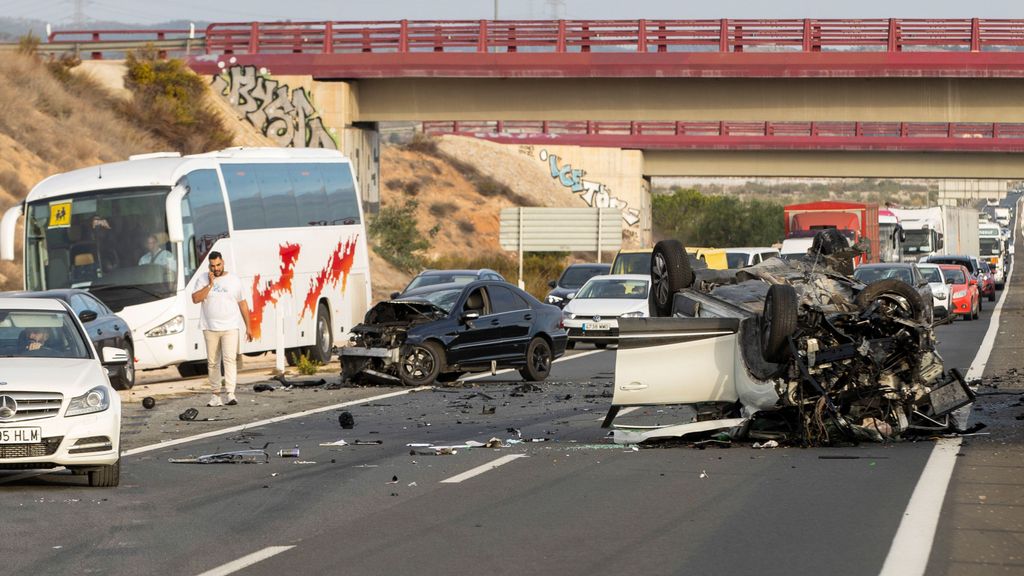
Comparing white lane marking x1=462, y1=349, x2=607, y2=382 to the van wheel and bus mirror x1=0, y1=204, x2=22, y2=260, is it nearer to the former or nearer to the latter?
bus mirror x1=0, y1=204, x2=22, y2=260

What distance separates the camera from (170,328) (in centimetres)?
2445

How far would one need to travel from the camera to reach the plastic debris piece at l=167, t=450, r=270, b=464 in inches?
554

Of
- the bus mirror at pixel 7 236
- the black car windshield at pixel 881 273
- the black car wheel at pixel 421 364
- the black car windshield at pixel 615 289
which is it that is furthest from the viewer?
the black car windshield at pixel 881 273

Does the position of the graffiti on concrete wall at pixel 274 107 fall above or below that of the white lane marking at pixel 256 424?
above

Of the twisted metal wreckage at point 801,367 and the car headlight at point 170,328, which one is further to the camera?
the car headlight at point 170,328

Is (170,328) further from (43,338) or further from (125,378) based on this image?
(43,338)

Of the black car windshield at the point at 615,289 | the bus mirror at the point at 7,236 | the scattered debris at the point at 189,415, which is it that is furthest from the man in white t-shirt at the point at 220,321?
the black car windshield at the point at 615,289

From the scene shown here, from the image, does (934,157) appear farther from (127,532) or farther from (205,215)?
(127,532)

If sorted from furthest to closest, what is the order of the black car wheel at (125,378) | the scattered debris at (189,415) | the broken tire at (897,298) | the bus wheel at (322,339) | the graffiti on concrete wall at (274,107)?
the graffiti on concrete wall at (274,107) → the bus wheel at (322,339) → the black car wheel at (125,378) → the scattered debris at (189,415) → the broken tire at (897,298)

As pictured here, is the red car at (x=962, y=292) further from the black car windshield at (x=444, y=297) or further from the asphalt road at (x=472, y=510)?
the asphalt road at (x=472, y=510)

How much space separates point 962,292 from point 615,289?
13251 millimetres

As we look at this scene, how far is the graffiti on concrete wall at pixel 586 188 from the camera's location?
77875 millimetres

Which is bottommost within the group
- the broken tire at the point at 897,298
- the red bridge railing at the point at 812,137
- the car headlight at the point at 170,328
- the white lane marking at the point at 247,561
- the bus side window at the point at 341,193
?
the white lane marking at the point at 247,561

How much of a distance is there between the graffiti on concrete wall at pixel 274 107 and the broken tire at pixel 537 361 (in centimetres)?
2539
